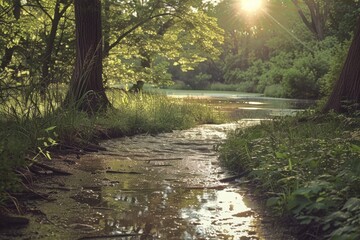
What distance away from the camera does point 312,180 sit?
395cm

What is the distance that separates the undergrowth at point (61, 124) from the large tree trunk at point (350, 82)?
3951 mm

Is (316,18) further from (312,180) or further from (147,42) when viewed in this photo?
(312,180)

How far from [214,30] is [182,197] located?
1289 centimetres

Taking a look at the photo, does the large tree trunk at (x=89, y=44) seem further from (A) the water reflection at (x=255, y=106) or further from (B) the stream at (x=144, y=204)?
(A) the water reflection at (x=255, y=106)

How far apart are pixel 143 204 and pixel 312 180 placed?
1599 mm

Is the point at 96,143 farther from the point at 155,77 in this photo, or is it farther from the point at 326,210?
the point at 155,77

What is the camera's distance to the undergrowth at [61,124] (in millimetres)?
4172

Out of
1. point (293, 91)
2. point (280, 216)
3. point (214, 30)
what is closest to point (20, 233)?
point (280, 216)

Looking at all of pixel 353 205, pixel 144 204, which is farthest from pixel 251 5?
pixel 353 205

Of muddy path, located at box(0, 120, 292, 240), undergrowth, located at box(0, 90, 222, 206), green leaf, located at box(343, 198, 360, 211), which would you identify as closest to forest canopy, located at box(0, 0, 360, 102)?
undergrowth, located at box(0, 90, 222, 206)

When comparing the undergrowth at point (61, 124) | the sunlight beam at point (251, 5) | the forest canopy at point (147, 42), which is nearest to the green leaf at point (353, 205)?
the undergrowth at point (61, 124)

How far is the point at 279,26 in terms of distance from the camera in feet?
175

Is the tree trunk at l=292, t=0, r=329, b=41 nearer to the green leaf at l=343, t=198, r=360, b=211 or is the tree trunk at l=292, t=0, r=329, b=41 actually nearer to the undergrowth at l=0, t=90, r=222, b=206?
the undergrowth at l=0, t=90, r=222, b=206

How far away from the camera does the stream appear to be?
11.9 feet
